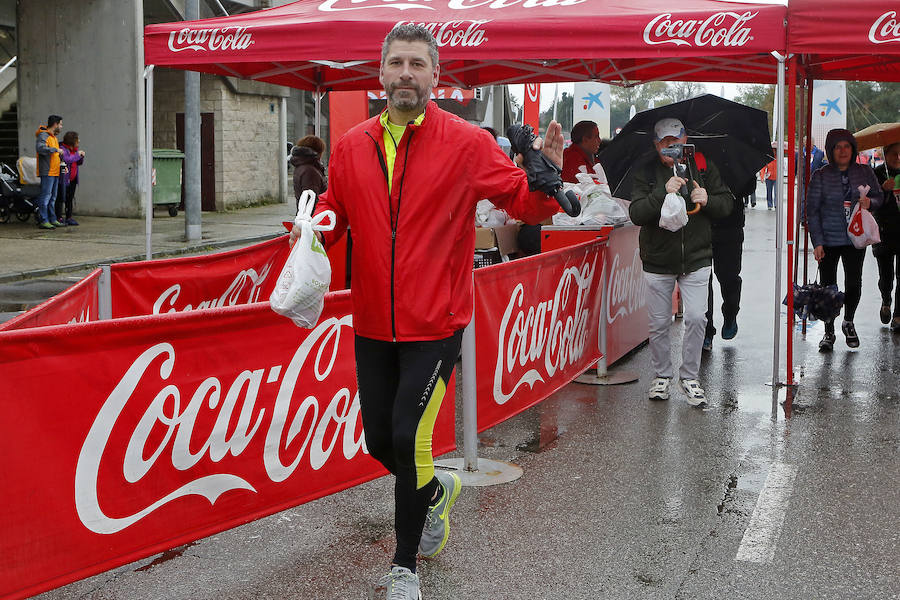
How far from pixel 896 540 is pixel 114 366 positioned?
11.2ft

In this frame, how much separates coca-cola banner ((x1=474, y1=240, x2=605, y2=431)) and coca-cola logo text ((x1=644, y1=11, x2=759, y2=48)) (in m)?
1.56

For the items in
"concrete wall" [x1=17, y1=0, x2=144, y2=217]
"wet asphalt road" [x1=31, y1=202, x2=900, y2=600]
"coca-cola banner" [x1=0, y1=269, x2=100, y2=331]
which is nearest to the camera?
"wet asphalt road" [x1=31, y1=202, x2=900, y2=600]

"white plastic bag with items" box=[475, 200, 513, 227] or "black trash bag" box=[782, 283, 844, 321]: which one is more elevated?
"white plastic bag with items" box=[475, 200, 513, 227]

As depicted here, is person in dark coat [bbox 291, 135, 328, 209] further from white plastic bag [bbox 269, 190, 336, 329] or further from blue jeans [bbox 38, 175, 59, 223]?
blue jeans [bbox 38, 175, 59, 223]

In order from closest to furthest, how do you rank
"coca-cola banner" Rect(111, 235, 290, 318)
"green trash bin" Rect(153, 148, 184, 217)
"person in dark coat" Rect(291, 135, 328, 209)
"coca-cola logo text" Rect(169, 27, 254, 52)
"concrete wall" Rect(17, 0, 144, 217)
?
"coca-cola banner" Rect(111, 235, 290, 318)
"coca-cola logo text" Rect(169, 27, 254, 52)
"person in dark coat" Rect(291, 135, 328, 209)
"concrete wall" Rect(17, 0, 144, 217)
"green trash bin" Rect(153, 148, 184, 217)

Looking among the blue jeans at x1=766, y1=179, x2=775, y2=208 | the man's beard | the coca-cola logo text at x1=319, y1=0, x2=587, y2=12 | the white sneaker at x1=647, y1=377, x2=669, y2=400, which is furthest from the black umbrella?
the blue jeans at x1=766, y1=179, x2=775, y2=208

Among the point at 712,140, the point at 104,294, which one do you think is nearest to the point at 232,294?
the point at 104,294

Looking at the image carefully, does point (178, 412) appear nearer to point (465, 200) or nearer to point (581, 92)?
point (465, 200)

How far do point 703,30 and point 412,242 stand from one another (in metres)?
4.40

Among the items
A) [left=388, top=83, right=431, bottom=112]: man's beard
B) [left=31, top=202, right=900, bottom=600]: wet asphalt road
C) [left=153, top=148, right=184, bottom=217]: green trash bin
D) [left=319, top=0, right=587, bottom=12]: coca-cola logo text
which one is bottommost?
[left=31, top=202, right=900, bottom=600]: wet asphalt road

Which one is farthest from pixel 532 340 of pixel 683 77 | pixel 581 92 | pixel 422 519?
pixel 581 92

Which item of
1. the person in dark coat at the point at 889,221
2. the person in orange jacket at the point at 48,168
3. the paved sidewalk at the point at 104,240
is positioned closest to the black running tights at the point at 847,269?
the person in dark coat at the point at 889,221

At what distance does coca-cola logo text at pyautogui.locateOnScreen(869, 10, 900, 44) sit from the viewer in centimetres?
700

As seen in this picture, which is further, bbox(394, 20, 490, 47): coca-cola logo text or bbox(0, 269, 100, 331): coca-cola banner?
bbox(394, 20, 490, 47): coca-cola logo text
